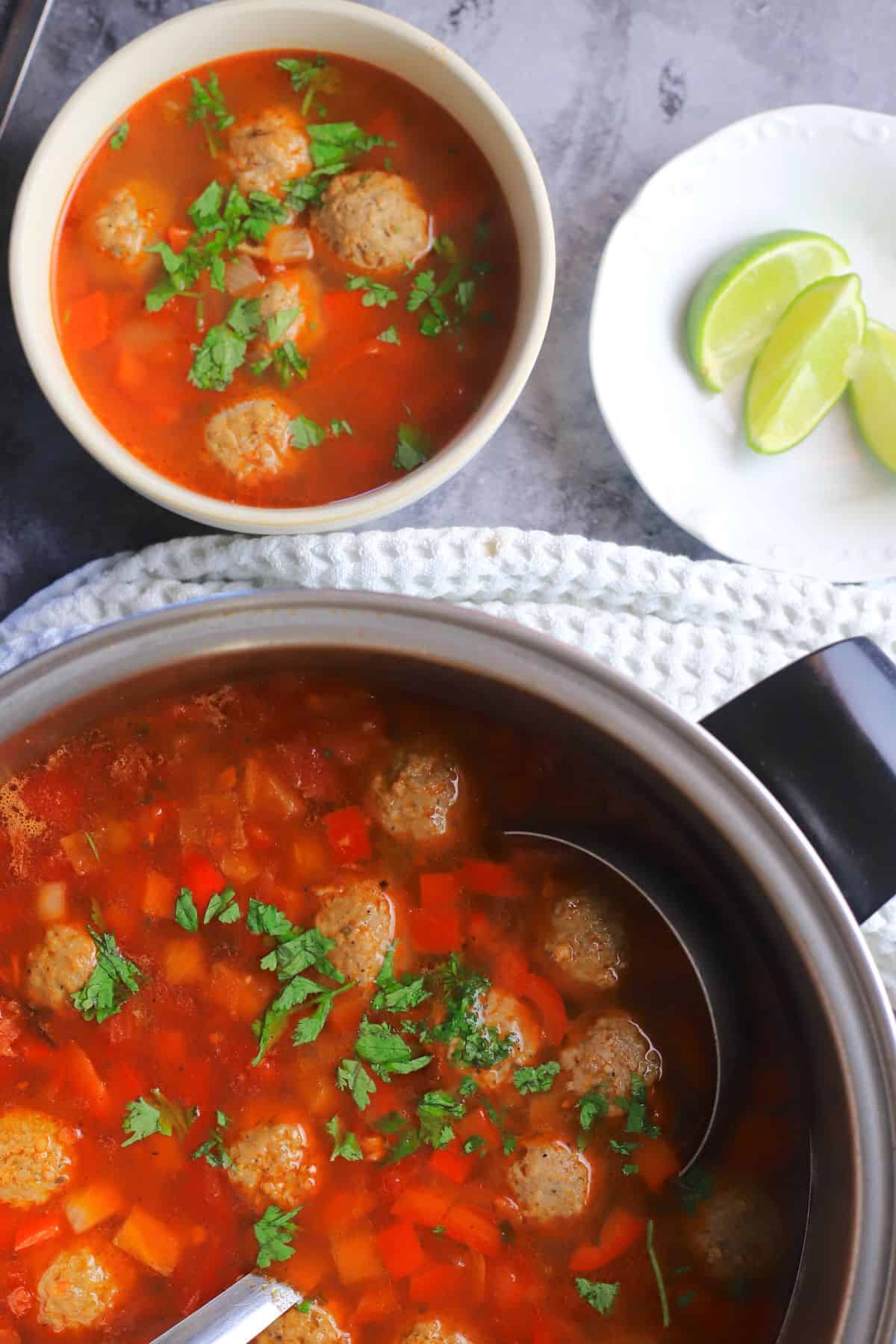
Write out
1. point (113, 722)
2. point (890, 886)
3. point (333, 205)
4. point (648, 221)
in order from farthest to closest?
point (648, 221), point (333, 205), point (113, 722), point (890, 886)

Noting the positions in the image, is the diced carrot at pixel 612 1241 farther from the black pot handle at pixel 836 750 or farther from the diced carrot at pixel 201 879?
the diced carrot at pixel 201 879

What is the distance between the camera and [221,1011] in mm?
2021

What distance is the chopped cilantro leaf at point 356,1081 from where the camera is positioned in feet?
6.61

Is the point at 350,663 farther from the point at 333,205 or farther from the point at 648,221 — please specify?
the point at 648,221

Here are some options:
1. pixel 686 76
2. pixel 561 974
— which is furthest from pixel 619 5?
pixel 561 974

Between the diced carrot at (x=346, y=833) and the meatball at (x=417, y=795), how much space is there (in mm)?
31

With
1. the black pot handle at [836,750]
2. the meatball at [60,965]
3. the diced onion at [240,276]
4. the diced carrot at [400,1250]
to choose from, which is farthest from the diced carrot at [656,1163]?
the diced onion at [240,276]

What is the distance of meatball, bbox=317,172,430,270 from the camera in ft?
7.22

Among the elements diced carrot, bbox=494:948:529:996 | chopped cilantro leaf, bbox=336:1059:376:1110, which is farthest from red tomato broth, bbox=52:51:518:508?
chopped cilantro leaf, bbox=336:1059:376:1110

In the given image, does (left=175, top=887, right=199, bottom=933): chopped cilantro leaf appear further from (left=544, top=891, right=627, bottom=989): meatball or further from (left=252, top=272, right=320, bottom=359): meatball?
(left=252, top=272, right=320, bottom=359): meatball

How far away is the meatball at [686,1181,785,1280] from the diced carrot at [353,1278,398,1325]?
19.7 inches

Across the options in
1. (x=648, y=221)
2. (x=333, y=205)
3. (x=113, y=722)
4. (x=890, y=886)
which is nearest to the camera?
(x=890, y=886)

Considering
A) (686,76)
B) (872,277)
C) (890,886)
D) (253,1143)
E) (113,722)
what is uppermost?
(686,76)

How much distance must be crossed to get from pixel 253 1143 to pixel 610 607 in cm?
112
